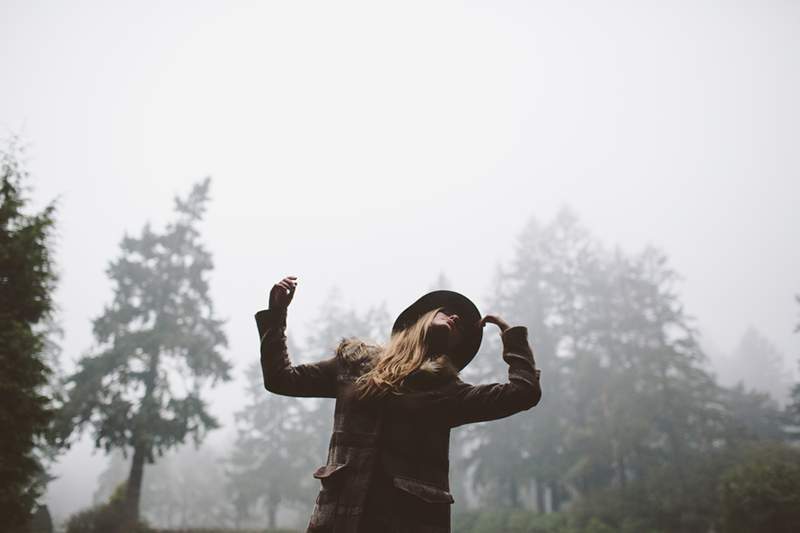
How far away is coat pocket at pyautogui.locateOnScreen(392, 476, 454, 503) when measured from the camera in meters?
2.37

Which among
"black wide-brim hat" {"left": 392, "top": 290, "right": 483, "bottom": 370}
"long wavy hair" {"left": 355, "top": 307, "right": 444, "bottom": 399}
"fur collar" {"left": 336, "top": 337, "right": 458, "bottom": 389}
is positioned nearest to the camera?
"long wavy hair" {"left": 355, "top": 307, "right": 444, "bottom": 399}

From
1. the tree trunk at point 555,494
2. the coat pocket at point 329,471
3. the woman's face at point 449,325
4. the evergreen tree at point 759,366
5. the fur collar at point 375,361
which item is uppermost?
the evergreen tree at point 759,366

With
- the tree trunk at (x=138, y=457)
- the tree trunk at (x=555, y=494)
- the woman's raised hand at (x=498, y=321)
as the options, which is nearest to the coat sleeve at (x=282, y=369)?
the woman's raised hand at (x=498, y=321)

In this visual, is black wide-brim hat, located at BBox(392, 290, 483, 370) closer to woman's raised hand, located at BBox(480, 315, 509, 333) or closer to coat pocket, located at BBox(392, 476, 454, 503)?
woman's raised hand, located at BBox(480, 315, 509, 333)

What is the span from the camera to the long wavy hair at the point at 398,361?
104 inches

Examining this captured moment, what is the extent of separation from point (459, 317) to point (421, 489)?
3.88 ft

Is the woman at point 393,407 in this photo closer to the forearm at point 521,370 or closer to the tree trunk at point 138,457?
the forearm at point 521,370

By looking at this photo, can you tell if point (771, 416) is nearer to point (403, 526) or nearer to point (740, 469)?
point (740, 469)

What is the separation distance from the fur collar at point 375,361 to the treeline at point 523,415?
10679 mm

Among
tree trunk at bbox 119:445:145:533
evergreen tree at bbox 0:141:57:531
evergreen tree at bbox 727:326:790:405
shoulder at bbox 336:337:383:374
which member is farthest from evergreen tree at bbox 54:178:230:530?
evergreen tree at bbox 727:326:790:405

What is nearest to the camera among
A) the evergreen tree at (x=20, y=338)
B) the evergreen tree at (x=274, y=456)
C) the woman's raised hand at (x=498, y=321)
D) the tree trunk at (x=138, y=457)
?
the woman's raised hand at (x=498, y=321)

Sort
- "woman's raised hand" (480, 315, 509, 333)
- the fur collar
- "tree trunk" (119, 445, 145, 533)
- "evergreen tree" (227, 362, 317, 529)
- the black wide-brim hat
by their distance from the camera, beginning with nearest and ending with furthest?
the fur collar
"woman's raised hand" (480, 315, 509, 333)
the black wide-brim hat
"tree trunk" (119, 445, 145, 533)
"evergreen tree" (227, 362, 317, 529)

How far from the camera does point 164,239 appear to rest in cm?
2384

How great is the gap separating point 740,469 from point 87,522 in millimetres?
26113
